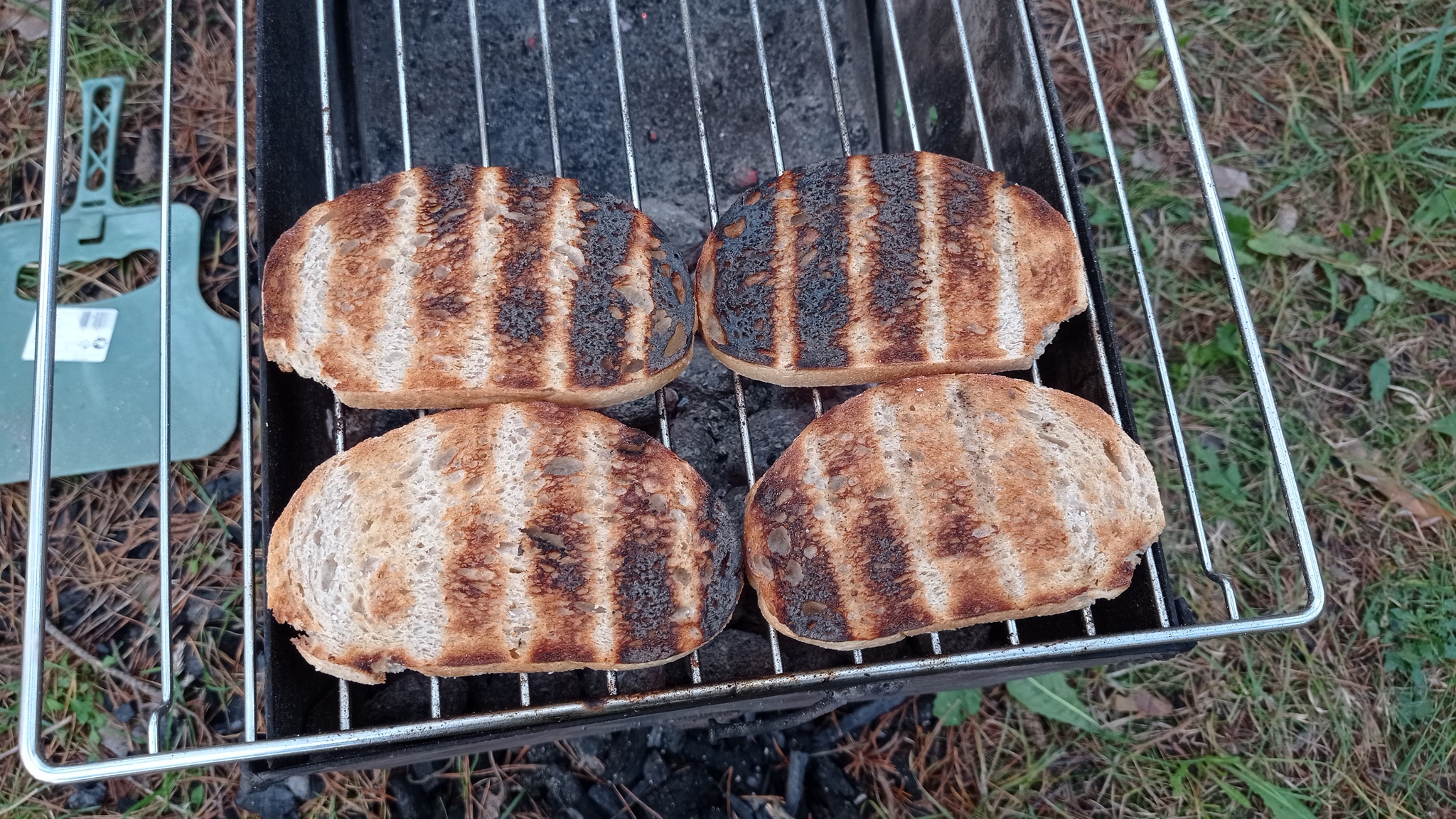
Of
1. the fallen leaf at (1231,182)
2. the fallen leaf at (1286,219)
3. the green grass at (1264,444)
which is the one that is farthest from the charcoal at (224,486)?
the fallen leaf at (1286,219)

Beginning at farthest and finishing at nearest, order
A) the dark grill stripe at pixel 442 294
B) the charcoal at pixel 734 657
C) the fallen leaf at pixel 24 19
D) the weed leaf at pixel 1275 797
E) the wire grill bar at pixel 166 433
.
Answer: the fallen leaf at pixel 24 19 < the weed leaf at pixel 1275 797 < the charcoal at pixel 734 657 < the dark grill stripe at pixel 442 294 < the wire grill bar at pixel 166 433

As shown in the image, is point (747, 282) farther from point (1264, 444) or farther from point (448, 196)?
point (1264, 444)

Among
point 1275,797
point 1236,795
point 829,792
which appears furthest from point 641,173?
point 1275,797

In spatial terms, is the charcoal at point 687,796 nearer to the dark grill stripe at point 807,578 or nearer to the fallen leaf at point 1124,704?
the dark grill stripe at point 807,578

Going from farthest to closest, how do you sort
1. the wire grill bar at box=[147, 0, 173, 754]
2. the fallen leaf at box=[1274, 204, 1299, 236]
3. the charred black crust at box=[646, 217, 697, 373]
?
1. the fallen leaf at box=[1274, 204, 1299, 236]
2. the charred black crust at box=[646, 217, 697, 373]
3. the wire grill bar at box=[147, 0, 173, 754]

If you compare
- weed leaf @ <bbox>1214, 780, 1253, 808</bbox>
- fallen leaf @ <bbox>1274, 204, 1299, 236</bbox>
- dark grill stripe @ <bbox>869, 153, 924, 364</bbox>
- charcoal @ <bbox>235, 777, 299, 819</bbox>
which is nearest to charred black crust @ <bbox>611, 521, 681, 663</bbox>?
dark grill stripe @ <bbox>869, 153, 924, 364</bbox>

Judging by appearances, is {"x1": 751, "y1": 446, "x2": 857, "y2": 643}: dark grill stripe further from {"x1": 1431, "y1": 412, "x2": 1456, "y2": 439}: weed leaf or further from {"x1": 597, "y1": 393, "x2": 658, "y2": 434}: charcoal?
{"x1": 1431, "y1": 412, "x2": 1456, "y2": 439}: weed leaf

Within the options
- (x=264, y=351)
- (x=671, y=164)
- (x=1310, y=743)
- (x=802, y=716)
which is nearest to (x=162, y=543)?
(x=264, y=351)
